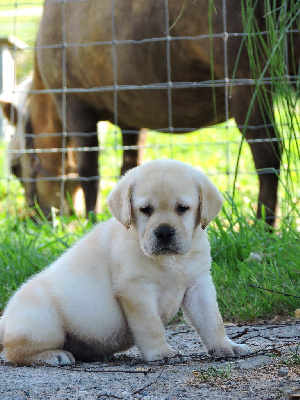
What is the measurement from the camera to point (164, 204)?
2.48 metres


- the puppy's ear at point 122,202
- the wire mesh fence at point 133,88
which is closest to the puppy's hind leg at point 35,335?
the puppy's ear at point 122,202

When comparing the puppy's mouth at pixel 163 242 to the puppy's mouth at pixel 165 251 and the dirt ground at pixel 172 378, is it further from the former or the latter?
the dirt ground at pixel 172 378

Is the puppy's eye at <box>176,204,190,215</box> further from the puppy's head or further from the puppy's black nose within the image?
the puppy's black nose

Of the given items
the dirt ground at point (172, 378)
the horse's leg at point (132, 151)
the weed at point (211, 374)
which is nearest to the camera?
the dirt ground at point (172, 378)

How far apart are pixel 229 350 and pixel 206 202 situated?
51cm

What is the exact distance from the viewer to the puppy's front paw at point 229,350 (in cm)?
256

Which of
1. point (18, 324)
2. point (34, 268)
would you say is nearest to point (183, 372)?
point (18, 324)

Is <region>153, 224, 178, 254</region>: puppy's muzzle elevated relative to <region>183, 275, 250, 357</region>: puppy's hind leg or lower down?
elevated

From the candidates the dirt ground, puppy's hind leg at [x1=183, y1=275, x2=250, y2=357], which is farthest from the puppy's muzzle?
the dirt ground

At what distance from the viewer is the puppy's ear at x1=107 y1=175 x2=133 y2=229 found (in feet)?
8.32

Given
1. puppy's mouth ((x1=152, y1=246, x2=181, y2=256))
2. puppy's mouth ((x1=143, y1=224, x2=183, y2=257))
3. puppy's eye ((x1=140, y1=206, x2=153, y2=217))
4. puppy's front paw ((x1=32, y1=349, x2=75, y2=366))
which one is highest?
puppy's eye ((x1=140, y1=206, x2=153, y2=217))

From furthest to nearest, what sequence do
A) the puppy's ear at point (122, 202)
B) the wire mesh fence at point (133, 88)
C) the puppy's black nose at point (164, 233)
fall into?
the wire mesh fence at point (133, 88), the puppy's ear at point (122, 202), the puppy's black nose at point (164, 233)

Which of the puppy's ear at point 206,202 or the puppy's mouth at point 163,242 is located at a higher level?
the puppy's ear at point 206,202

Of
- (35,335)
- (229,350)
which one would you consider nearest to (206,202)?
(229,350)
